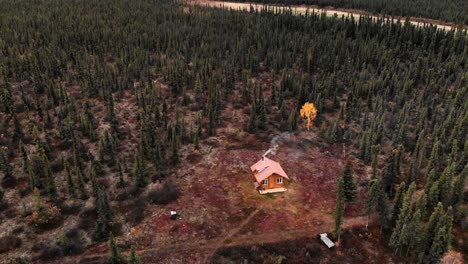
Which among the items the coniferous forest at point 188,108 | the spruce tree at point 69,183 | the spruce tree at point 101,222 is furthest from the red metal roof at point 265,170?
the spruce tree at point 69,183

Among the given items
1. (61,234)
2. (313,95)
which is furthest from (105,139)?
(313,95)

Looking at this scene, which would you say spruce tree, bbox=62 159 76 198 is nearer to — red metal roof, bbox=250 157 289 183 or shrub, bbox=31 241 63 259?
shrub, bbox=31 241 63 259

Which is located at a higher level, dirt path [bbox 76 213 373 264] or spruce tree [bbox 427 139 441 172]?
spruce tree [bbox 427 139 441 172]

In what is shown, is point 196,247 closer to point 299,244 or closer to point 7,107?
point 299,244

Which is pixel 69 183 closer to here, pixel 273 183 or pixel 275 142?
pixel 273 183

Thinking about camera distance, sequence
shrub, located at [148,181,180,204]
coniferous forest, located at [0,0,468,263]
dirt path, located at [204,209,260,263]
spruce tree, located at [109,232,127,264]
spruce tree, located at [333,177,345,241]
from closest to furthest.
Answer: spruce tree, located at [109,232,127,264] → dirt path, located at [204,209,260,263] → spruce tree, located at [333,177,345,241] → coniferous forest, located at [0,0,468,263] → shrub, located at [148,181,180,204]

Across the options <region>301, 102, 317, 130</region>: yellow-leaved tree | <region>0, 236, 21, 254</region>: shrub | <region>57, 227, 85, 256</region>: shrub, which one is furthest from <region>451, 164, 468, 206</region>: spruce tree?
<region>0, 236, 21, 254</region>: shrub
